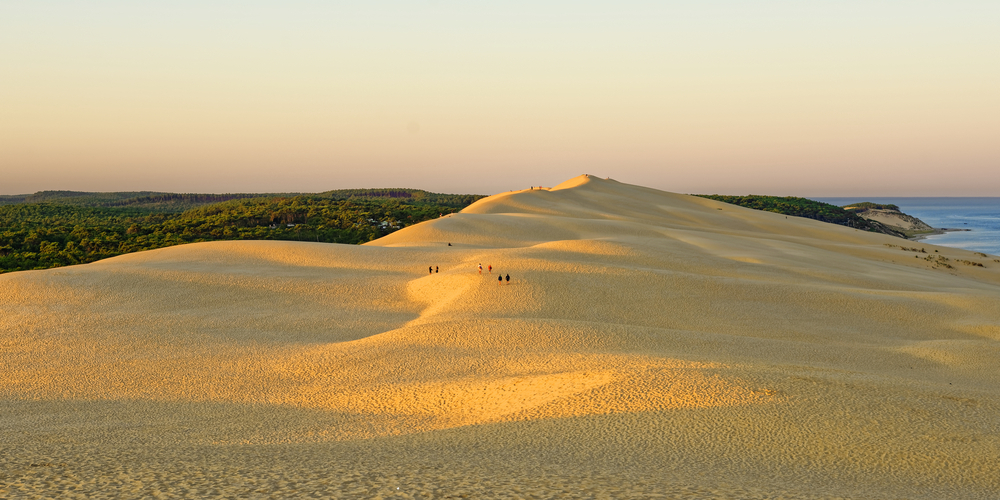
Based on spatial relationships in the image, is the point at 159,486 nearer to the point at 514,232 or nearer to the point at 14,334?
the point at 14,334

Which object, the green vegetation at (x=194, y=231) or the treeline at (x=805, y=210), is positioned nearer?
the green vegetation at (x=194, y=231)

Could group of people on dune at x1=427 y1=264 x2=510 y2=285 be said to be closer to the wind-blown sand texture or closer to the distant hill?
the wind-blown sand texture

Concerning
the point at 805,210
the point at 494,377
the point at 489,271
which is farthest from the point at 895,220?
the point at 494,377

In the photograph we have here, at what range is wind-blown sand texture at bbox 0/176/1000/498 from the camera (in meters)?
9.91

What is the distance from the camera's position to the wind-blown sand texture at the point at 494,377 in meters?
9.91

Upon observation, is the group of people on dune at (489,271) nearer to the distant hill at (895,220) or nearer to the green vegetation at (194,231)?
the green vegetation at (194,231)

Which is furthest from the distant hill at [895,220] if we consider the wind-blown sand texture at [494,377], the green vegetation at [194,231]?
the wind-blown sand texture at [494,377]

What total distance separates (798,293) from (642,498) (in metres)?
25.0

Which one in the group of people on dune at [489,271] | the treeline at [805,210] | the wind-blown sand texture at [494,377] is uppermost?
the treeline at [805,210]

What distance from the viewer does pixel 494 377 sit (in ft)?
58.2

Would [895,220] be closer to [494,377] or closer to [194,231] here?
[194,231]

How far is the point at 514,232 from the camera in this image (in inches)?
2324

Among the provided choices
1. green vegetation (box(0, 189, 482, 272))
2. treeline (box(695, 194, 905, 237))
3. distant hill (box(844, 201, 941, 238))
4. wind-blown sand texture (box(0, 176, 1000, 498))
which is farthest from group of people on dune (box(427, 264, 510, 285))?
distant hill (box(844, 201, 941, 238))

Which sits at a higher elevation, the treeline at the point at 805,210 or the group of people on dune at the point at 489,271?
the treeline at the point at 805,210
